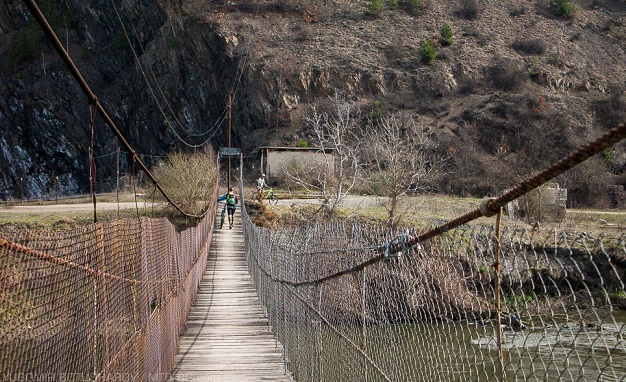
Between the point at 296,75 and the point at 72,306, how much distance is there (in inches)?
1848

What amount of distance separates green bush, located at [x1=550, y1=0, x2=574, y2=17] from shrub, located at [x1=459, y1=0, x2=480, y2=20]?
24.5 ft

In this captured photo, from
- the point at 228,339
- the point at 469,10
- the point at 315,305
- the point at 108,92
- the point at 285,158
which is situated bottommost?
the point at 228,339

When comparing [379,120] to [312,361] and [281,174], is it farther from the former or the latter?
[312,361]

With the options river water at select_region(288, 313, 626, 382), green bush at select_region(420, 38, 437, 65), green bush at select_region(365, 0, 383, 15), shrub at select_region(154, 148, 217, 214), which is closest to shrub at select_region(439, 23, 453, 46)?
green bush at select_region(420, 38, 437, 65)

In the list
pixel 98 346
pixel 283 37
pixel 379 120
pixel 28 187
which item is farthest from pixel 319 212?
pixel 28 187

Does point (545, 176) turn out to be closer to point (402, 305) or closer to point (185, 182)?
point (402, 305)

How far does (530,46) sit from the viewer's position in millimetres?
55250

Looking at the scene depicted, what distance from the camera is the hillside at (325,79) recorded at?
1750 inches

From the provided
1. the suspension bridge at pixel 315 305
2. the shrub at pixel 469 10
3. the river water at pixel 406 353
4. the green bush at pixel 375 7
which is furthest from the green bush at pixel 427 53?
the river water at pixel 406 353

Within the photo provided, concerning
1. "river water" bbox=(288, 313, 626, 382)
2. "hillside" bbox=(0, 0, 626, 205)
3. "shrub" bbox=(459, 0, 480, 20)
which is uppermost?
"shrub" bbox=(459, 0, 480, 20)

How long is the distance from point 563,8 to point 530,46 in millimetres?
9352

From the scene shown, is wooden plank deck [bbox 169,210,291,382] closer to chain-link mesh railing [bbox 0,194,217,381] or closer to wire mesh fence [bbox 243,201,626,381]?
wire mesh fence [bbox 243,201,626,381]

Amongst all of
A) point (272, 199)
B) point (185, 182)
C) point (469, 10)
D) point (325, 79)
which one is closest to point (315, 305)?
point (185, 182)

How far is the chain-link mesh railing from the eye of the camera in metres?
2.65
